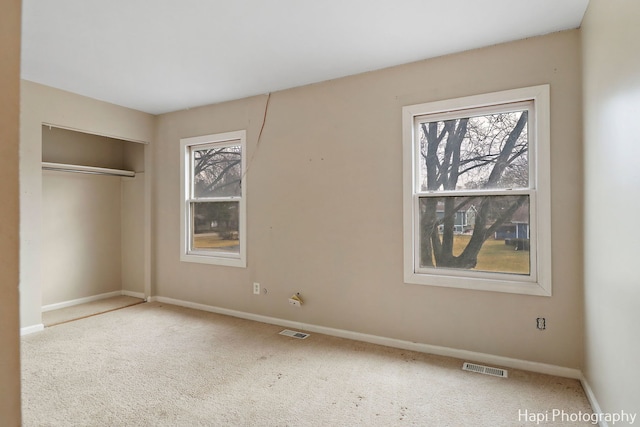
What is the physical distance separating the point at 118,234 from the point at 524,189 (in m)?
4.98

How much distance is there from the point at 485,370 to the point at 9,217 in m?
2.88

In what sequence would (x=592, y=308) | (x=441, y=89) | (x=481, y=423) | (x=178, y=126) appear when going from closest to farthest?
(x=481, y=423) < (x=592, y=308) < (x=441, y=89) < (x=178, y=126)

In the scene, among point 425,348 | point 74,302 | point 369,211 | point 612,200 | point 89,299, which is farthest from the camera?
point 89,299

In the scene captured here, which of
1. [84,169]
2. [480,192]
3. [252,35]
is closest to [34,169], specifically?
[84,169]

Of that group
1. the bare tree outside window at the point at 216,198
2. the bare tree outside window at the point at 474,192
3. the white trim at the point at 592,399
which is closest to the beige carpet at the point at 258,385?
the white trim at the point at 592,399

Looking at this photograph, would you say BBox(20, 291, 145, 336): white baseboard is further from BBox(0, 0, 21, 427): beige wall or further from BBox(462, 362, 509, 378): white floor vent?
BBox(462, 362, 509, 378): white floor vent

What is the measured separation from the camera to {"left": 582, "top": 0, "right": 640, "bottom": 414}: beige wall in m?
1.48

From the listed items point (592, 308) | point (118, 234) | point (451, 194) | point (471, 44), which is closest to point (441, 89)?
point (471, 44)

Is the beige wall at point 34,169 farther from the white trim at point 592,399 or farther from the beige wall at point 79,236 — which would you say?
the white trim at point 592,399

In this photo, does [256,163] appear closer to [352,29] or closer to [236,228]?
[236,228]

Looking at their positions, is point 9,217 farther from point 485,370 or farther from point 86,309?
point 86,309

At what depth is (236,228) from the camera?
399 cm

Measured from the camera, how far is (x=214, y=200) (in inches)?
162

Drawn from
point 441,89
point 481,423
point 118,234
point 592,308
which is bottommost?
point 481,423
